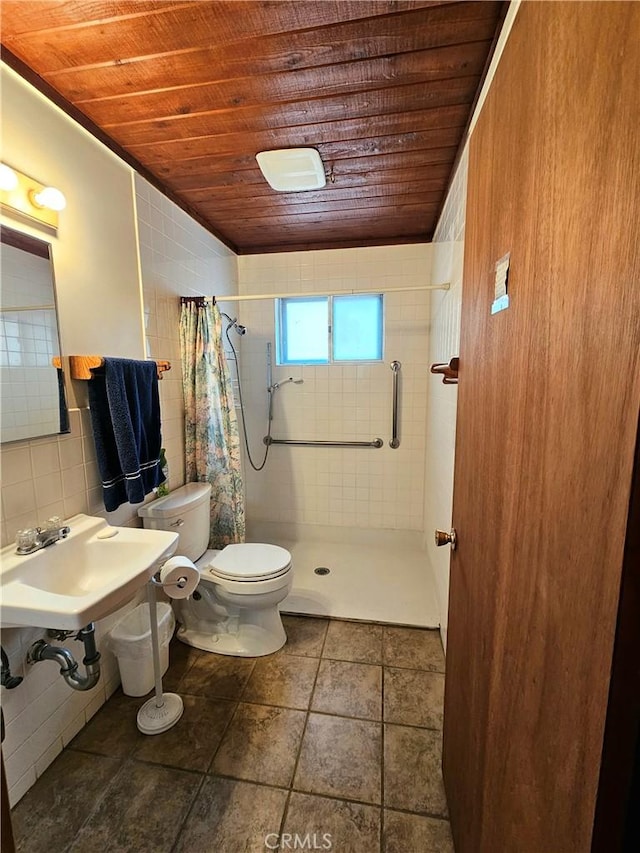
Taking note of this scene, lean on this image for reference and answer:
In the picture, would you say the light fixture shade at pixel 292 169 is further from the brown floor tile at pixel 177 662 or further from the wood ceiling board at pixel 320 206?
the brown floor tile at pixel 177 662

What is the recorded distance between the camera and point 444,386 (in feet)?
6.62

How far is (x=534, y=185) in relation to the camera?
1.93ft

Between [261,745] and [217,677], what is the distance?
409 millimetres

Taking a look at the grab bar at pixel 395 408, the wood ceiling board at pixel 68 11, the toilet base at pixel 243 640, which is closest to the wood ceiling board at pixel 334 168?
the wood ceiling board at pixel 68 11

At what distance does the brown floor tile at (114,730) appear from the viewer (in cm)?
139

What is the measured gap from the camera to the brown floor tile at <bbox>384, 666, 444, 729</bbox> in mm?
1487

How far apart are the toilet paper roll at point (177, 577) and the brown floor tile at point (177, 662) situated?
59 centimetres

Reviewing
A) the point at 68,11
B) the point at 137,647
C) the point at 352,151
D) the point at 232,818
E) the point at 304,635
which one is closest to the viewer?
the point at 68,11

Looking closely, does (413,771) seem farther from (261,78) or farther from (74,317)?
(261,78)

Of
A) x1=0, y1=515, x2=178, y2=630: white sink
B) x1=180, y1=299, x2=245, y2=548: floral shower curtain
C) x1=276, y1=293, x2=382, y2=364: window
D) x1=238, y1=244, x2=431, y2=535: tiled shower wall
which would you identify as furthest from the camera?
x1=276, y1=293, x2=382, y2=364: window

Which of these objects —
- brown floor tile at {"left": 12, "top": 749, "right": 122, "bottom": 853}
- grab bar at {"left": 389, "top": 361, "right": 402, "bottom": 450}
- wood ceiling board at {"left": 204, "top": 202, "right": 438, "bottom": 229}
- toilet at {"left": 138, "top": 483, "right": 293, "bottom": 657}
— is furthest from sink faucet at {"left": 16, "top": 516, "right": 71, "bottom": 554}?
grab bar at {"left": 389, "top": 361, "right": 402, "bottom": 450}

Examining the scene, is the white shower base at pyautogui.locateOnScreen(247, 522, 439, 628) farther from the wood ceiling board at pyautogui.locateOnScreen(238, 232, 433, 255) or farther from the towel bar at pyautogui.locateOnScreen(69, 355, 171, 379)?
the wood ceiling board at pyautogui.locateOnScreen(238, 232, 433, 255)

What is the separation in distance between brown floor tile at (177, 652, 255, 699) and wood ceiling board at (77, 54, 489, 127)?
2.41m

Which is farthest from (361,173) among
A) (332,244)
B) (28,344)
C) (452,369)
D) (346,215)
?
(28,344)
